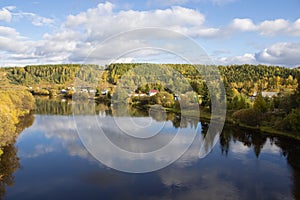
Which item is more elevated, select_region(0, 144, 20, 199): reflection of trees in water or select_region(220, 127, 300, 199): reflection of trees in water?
select_region(220, 127, 300, 199): reflection of trees in water

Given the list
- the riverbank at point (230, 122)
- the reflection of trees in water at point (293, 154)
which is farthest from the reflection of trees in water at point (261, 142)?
the riverbank at point (230, 122)

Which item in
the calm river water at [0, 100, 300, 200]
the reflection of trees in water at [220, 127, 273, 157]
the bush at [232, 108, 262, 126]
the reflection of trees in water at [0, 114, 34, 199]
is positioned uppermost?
the bush at [232, 108, 262, 126]

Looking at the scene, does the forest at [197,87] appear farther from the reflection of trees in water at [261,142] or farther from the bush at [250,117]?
the reflection of trees in water at [261,142]

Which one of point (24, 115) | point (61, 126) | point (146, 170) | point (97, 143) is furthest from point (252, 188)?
point (24, 115)

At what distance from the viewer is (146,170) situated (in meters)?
11.9

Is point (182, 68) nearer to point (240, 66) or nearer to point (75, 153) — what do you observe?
point (240, 66)

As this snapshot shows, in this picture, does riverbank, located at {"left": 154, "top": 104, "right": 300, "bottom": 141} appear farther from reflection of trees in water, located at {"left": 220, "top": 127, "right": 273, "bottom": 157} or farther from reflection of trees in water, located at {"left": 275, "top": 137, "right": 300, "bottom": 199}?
reflection of trees in water, located at {"left": 275, "top": 137, "right": 300, "bottom": 199}

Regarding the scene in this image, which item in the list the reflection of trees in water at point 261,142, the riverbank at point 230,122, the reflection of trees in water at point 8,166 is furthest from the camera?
the riverbank at point 230,122

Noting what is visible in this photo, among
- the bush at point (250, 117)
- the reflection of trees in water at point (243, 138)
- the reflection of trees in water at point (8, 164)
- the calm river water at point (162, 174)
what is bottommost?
the reflection of trees in water at point (8, 164)

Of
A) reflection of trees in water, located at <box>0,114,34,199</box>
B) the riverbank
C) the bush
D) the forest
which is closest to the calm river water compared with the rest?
reflection of trees in water, located at <box>0,114,34,199</box>

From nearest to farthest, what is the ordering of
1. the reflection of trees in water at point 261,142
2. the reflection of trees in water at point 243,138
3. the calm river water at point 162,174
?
1. the calm river water at point 162,174
2. the reflection of trees in water at point 261,142
3. the reflection of trees in water at point 243,138

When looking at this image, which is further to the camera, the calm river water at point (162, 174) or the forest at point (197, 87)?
the forest at point (197, 87)

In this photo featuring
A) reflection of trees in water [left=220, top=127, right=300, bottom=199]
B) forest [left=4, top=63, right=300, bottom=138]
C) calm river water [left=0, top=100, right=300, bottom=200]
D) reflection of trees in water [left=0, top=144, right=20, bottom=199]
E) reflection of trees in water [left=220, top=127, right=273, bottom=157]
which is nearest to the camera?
calm river water [left=0, top=100, right=300, bottom=200]

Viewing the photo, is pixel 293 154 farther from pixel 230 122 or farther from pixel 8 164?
pixel 8 164
